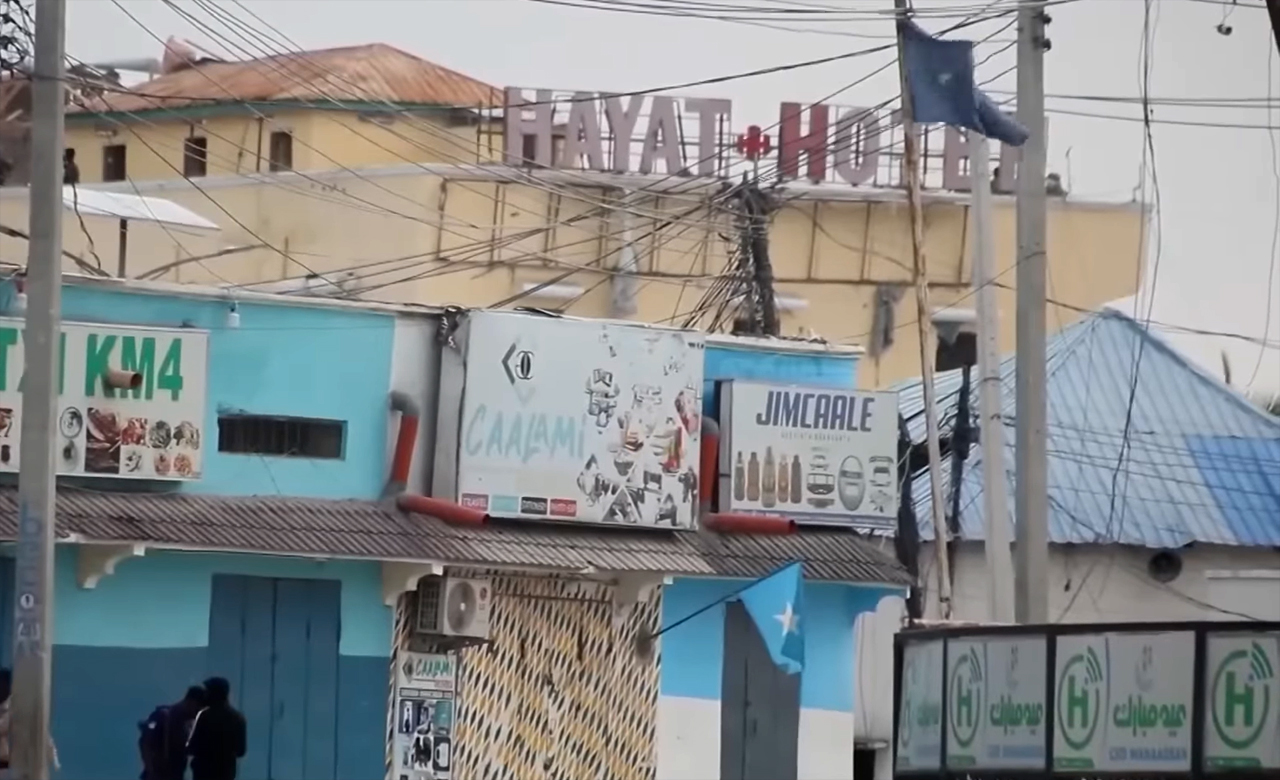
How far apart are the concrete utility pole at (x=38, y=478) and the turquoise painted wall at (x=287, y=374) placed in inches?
104

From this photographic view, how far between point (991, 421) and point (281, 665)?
249 inches

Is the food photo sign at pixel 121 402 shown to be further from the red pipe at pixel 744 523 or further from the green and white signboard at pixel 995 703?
the green and white signboard at pixel 995 703

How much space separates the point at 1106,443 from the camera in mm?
35062

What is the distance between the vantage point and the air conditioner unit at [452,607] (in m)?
Answer: 22.3

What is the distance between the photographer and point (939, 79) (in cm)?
2330

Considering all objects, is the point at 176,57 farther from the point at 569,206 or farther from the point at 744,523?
the point at 744,523

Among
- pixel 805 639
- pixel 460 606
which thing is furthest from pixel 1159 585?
pixel 460 606

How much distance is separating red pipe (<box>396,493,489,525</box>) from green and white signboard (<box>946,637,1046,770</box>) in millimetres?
6602

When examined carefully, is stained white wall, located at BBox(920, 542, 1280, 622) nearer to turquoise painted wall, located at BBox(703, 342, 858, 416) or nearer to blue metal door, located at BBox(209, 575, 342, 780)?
turquoise painted wall, located at BBox(703, 342, 858, 416)

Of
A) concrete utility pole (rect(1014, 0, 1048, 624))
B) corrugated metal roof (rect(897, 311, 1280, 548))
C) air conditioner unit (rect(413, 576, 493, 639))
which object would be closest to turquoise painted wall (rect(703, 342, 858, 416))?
concrete utility pole (rect(1014, 0, 1048, 624))

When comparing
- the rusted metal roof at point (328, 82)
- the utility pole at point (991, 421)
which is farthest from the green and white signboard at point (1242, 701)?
the rusted metal roof at point (328, 82)

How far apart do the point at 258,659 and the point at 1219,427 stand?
17621 millimetres

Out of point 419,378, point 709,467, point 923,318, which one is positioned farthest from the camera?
point 709,467

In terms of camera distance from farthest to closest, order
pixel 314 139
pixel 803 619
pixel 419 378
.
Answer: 1. pixel 314 139
2. pixel 803 619
3. pixel 419 378
